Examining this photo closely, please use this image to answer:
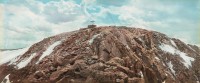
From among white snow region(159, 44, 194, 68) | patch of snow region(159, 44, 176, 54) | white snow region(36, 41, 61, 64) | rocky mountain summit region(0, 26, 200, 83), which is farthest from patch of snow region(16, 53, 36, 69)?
white snow region(159, 44, 194, 68)

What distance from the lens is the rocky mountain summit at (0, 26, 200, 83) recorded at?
74.8 metres

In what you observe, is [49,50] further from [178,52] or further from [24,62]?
[178,52]

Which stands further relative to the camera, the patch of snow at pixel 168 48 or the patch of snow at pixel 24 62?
the patch of snow at pixel 168 48

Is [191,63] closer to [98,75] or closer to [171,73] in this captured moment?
[171,73]

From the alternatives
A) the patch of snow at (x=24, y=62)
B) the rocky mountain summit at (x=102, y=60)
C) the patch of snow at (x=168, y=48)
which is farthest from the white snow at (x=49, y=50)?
the patch of snow at (x=168, y=48)

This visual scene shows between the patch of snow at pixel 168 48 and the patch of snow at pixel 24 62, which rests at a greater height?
the patch of snow at pixel 168 48

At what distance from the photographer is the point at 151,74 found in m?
81.5

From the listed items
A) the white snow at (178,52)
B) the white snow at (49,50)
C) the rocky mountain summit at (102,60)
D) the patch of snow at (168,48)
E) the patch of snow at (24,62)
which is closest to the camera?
the rocky mountain summit at (102,60)

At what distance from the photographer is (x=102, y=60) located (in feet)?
253

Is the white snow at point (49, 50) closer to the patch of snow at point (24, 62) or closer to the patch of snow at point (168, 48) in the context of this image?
the patch of snow at point (24, 62)

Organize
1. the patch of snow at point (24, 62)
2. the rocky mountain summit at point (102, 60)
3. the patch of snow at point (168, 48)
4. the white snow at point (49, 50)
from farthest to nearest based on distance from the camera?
the patch of snow at point (168, 48) < the patch of snow at point (24, 62) < the white snow at point (49, 50) < the rocky mountain summit at point (102, 60)

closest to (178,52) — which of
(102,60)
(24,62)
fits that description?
(102,60)

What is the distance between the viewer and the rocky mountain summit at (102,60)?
74.8 meters

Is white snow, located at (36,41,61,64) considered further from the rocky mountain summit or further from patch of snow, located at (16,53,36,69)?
patch of snow, located at (16,53,36,69)
